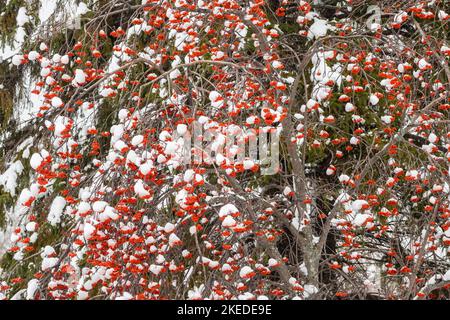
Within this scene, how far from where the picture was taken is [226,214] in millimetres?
3365

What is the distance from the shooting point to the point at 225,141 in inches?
134

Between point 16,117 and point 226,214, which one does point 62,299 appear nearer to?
point 226,214

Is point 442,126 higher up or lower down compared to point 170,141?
lower down

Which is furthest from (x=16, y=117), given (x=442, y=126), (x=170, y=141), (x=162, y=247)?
(x=442, y=126)

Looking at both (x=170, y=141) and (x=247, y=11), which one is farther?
(x=247, y=11)

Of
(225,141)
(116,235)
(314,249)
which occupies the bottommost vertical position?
(314,249)

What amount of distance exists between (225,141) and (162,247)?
97cm

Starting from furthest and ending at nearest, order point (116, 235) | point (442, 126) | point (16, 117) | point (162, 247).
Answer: point (16, 117) → point (442, 126) → point (162, 247) → point (116, 235)

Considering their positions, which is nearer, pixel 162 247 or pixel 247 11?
pixel 162 247

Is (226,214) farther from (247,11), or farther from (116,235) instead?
(247,11)

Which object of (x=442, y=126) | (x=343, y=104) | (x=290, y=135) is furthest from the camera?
(x=343, y=104)

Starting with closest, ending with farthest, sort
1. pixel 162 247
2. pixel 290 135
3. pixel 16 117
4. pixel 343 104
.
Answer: pixel 162 247 → pixel 290 135 → pixel 343 104 → pixel 16 117
